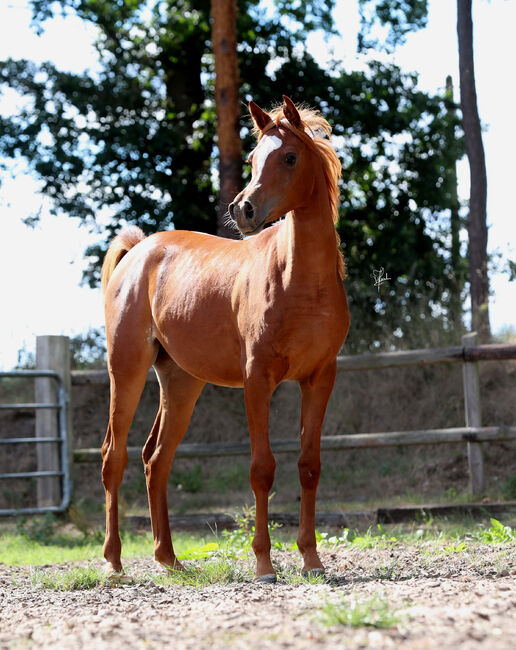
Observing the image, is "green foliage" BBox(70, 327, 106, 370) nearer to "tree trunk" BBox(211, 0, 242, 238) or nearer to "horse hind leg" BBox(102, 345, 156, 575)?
"tree trunk" BBox(211, 0, 242, 238)

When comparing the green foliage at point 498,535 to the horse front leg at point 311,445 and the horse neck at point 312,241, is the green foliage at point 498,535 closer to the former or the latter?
the horse front leg at point 311,445

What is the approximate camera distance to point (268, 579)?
3.80m

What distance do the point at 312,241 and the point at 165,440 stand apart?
176 centimetres

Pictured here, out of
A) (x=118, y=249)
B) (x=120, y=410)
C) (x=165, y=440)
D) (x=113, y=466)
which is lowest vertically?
(x=113, y=466)

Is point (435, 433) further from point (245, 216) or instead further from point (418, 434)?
point (245, 216)

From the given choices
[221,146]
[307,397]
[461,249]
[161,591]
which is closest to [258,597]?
[161,591]

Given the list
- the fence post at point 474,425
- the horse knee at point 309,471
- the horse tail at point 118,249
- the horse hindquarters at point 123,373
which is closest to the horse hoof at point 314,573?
the horse knee at point 309,471

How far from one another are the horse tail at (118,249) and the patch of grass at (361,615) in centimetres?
343

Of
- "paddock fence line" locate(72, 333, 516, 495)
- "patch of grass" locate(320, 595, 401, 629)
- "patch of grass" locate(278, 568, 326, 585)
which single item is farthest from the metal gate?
"patch of grass" locate(320, 595, 401, 629)

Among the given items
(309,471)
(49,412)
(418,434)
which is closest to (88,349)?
(49,412)

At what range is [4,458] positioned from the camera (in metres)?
11.2

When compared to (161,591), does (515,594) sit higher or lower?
higher

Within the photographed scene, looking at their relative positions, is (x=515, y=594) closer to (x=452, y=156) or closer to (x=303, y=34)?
(x=452, y=156)

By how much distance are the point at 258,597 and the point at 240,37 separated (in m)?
12.2
